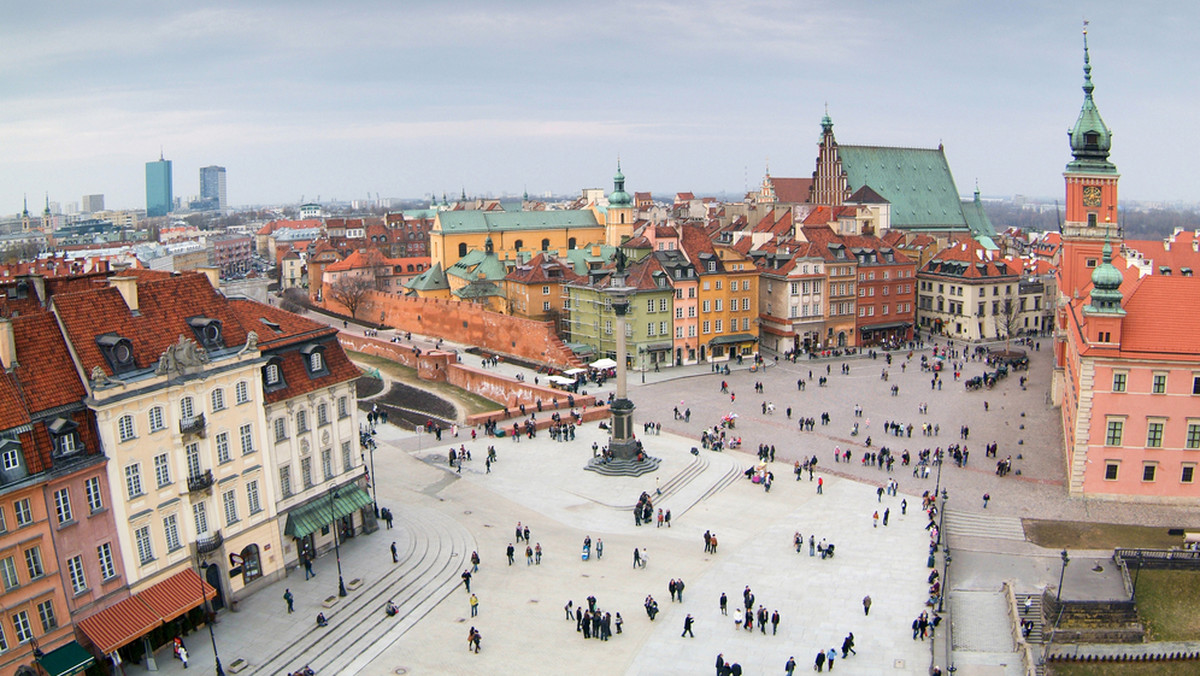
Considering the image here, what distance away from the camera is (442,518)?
4131 cm

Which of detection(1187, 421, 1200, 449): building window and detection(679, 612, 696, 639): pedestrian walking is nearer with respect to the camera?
detection(679, 612, 696, 639): pedestrian walking

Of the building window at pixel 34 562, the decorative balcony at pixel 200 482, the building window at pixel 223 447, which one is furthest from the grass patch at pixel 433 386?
the building window at pixel 34 562

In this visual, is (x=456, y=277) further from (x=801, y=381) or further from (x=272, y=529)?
(x=272, y=529)

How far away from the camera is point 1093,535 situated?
39062 millimetres

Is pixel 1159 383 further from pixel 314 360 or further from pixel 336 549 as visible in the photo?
pixel 314 360

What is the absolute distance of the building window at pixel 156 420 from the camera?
2912cm

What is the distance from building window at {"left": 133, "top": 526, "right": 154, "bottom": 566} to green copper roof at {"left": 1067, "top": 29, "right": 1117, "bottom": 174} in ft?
211

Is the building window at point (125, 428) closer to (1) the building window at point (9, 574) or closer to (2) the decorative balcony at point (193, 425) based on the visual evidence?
(2) the decorative balcony at point (193, 425)

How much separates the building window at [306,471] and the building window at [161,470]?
6.54 meters

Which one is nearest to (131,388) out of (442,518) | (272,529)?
(272,529)

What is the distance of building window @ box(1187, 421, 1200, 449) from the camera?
1628 inches

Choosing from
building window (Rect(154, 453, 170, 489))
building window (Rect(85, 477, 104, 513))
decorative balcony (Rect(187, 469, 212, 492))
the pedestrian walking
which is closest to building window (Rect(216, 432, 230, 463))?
decorative balcony (Rect(187, 469, 212, 492))

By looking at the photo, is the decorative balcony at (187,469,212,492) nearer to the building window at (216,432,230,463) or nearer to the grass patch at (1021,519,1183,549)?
the building window at (216,432,230,463)

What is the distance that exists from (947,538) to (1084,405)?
10.0 m
